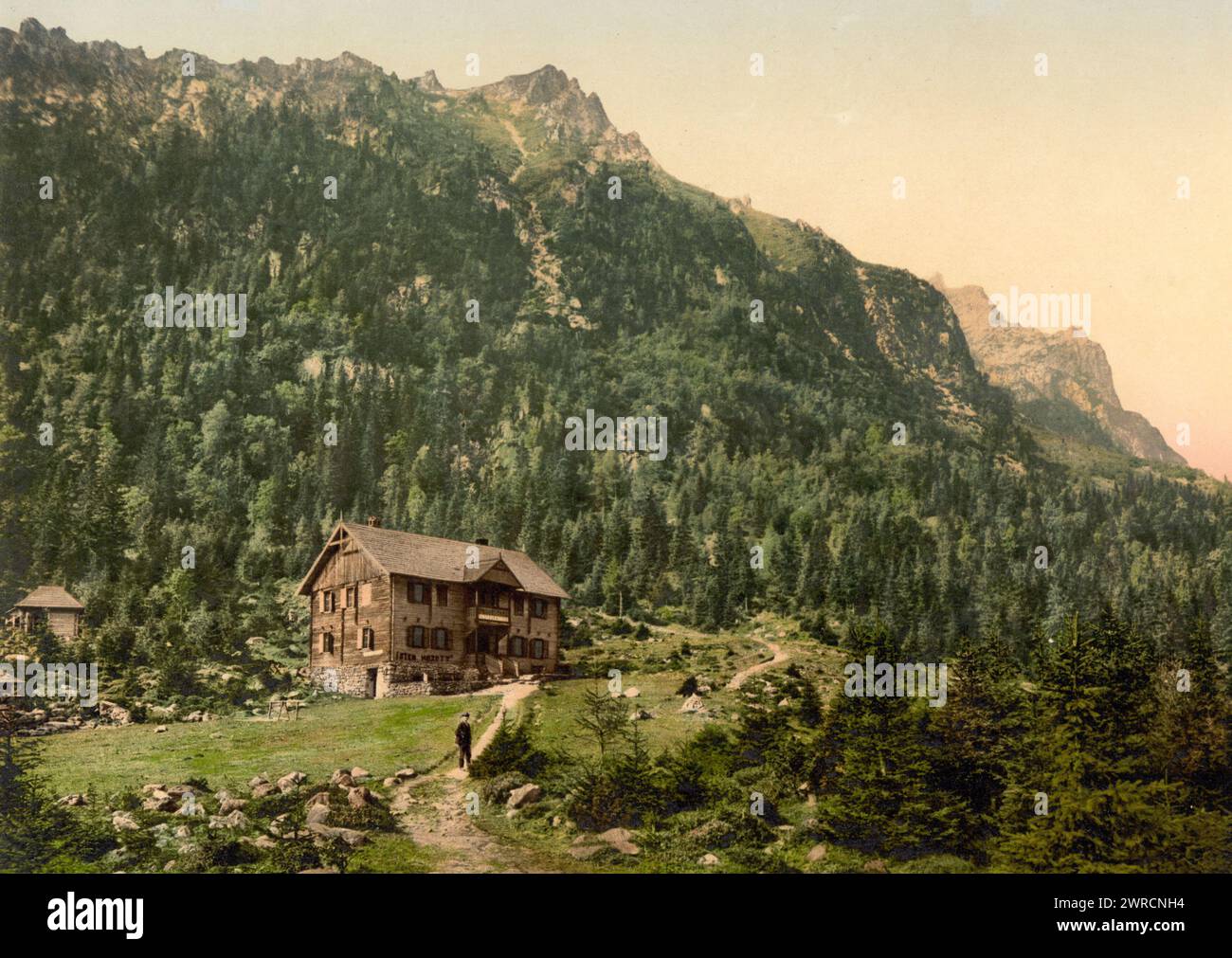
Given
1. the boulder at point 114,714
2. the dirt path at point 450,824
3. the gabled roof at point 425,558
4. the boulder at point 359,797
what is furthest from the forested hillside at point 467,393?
the dirt path at point 450,824

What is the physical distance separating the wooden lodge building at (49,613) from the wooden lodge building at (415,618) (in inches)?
473

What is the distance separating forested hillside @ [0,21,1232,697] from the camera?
68875mm

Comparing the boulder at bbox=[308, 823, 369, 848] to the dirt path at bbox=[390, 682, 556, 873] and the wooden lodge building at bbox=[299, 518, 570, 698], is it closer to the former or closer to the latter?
the dirt path at bbox=[390, 682, 556, 873]

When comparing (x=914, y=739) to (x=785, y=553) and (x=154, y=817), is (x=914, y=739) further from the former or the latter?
(x=785, y=553)

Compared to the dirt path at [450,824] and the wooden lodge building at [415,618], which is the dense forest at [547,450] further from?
the dirt path at [450,824]

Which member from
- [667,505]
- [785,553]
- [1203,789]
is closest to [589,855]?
[1203,789]

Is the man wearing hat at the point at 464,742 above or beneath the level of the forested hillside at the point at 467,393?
beneath

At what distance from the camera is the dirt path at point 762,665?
56316mm

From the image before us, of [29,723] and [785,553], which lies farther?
[785,553]

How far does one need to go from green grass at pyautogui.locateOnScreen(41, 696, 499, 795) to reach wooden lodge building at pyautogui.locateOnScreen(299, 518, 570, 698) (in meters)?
3.05

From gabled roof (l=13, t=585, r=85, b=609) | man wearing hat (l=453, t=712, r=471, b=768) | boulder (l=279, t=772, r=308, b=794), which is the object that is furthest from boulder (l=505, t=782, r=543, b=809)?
gabled roof (l=13, t=585, r=85, b=609)

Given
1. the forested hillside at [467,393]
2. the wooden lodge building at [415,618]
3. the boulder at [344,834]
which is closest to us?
the boulder at [344,834]

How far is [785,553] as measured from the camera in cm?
8256
